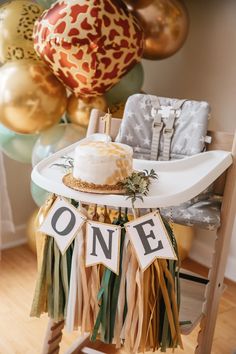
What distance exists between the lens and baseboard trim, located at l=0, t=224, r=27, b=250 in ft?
8.17

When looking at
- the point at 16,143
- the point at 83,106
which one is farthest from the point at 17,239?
the point at 83,106

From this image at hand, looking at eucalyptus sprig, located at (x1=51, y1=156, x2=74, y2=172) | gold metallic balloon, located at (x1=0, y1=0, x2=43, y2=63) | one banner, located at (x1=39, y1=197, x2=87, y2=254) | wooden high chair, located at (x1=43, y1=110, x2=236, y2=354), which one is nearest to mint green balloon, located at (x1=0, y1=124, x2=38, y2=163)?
gold metallic balloon, located at (x1=0, y1=0, x2=43, y2=63)

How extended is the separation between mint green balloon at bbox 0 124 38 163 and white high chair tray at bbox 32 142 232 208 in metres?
0.67

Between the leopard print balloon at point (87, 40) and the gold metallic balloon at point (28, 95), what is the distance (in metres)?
0.07

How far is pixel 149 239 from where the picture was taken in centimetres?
111

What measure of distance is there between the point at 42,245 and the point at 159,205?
0.38 metres

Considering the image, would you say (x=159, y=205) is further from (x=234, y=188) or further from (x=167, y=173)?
(x=234, y=188)

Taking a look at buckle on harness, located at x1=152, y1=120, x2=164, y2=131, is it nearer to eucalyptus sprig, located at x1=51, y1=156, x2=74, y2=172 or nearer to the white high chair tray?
the white high chair tray

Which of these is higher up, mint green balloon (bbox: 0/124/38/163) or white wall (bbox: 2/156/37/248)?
mint green balloon (bbox: 0/124/38/163)

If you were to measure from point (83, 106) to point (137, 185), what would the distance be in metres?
0.84

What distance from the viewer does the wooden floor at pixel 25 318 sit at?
1756 millimetres

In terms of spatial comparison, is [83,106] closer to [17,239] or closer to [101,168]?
[101,168]

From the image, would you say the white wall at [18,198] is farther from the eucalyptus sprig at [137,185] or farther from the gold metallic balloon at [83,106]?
the eucalyptus sprig at [137,185]

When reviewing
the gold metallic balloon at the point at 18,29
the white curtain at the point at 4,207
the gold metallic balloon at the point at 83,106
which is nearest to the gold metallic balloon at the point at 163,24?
the gold metallic balloon at the point at 83,106
